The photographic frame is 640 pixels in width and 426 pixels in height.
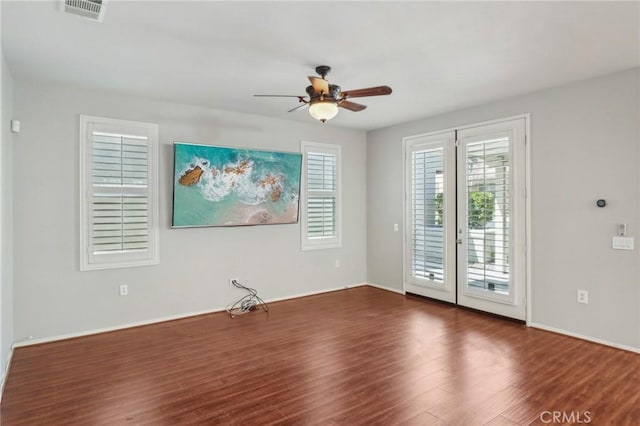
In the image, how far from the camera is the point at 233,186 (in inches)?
190

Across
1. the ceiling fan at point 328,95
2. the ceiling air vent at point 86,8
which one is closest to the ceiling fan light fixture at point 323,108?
the ceiling fan at point 328,95

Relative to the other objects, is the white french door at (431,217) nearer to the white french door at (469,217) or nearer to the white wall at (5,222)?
the white french door at (469,217)

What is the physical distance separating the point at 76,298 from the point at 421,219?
4499 millimetres

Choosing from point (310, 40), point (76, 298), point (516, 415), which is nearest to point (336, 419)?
point (516, 415)

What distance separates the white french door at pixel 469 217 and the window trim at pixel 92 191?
3578mm

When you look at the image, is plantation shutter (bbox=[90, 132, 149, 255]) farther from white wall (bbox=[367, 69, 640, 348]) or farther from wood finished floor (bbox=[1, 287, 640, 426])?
white wall (bbox=[367, 69, 640, 348])

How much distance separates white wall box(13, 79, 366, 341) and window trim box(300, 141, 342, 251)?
101 mm

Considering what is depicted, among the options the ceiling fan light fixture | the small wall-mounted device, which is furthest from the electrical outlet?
the ceiling fan light fixture

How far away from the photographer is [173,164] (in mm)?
4449

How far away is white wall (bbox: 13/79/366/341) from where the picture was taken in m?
3.74

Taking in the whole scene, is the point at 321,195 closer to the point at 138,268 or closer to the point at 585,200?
the point at 138,268

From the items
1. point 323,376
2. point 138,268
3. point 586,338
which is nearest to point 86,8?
point 138,268

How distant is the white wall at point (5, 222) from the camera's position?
9.68 ft

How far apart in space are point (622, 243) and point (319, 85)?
3252mm
